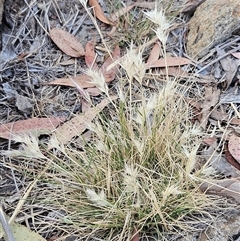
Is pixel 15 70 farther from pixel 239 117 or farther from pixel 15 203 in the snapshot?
pixel 239 117

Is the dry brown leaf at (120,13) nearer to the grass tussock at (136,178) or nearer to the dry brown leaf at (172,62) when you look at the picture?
the dry brown leaf at (172,62)

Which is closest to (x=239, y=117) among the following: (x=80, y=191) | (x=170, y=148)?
(x=170, y=148)

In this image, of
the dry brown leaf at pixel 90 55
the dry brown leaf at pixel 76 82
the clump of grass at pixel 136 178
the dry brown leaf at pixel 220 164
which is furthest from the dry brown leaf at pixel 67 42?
the dry brown leaf at pixel 220 164

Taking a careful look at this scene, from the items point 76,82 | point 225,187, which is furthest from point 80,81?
point 225,187

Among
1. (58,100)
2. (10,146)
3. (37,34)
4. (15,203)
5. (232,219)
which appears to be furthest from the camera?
(37,34)

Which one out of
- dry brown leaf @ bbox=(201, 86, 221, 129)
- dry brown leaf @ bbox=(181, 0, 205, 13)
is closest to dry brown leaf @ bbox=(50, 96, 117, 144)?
dry brown leaf @ bbox=(201, 86, 221, 129)

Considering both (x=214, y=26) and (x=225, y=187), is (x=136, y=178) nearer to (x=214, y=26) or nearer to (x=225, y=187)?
(x=225, y=187)

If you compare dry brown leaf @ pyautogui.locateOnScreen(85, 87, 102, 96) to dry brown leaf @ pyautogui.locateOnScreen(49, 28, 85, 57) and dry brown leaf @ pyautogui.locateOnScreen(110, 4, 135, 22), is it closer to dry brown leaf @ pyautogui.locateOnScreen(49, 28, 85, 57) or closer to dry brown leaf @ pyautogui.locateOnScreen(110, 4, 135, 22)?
dry brown leaf @ pyautogui.locateOnScreen(49, 28, 85, 57)
